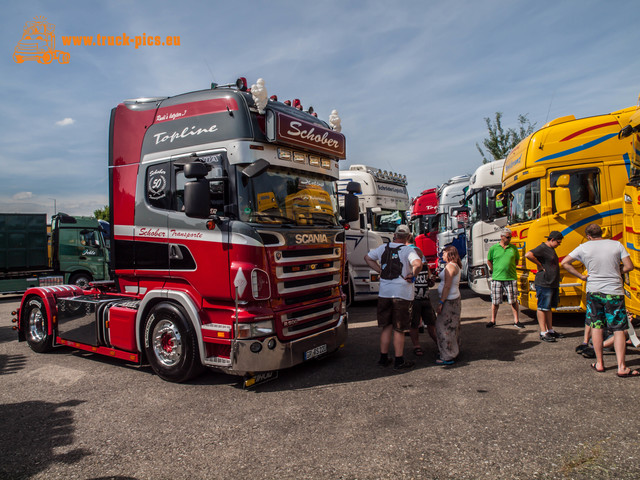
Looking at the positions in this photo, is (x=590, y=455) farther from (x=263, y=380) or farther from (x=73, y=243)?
(x=73, y=243)

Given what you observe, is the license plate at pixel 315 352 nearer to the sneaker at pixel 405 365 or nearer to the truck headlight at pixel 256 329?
the truck headlight at pixel 256 329

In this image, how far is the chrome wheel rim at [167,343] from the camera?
17.6 feet

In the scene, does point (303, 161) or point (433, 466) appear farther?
point (303, 161)

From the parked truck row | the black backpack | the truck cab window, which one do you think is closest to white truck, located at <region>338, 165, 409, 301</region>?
the truck cab window

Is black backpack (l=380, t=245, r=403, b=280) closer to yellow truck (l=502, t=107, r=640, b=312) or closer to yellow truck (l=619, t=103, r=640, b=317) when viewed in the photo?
yellow truck (l=619, t=103, r=640, b=317)

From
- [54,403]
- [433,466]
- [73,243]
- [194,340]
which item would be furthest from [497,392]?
[73,243]

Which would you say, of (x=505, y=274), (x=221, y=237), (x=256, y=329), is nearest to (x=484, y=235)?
(x=505, y=274)

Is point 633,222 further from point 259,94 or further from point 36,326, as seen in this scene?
point 36,326

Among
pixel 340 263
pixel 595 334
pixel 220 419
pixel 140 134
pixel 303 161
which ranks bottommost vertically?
pixel 220 419

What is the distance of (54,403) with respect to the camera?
493 centimetres

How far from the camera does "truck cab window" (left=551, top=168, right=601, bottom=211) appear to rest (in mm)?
7562

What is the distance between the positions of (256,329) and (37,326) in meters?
4.71

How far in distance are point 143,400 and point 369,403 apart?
2.48 m

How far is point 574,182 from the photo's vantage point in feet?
25.0
